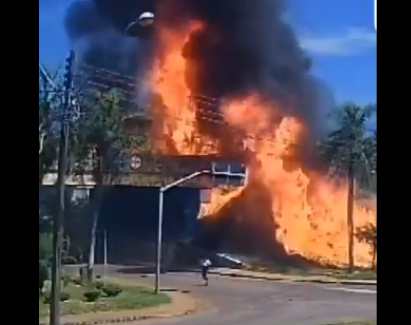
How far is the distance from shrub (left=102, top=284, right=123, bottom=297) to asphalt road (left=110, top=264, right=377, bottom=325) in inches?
6.8

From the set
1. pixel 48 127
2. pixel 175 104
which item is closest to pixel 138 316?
pixel 48 127

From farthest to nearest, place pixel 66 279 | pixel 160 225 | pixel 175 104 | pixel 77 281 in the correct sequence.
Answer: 1. pixel 175 104
2. pixel 160 225
3. pixel 77 281
4. pixel 66 279

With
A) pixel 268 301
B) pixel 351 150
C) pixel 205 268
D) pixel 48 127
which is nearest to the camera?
pixel 48 127

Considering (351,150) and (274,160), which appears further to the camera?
(274,160)

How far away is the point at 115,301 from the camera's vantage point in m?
4.78

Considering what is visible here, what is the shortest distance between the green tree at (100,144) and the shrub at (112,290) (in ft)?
0.44

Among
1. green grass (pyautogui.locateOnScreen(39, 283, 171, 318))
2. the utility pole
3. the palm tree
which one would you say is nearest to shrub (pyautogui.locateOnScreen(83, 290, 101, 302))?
green grass (pyautogui.locateOnScreen(39, 283, 171, 318))

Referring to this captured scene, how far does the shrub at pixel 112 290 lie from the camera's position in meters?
4.67

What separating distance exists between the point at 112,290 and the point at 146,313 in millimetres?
274

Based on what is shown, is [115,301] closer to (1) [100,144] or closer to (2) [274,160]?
(1) [100,144]

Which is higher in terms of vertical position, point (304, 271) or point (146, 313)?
point (304, 271)
